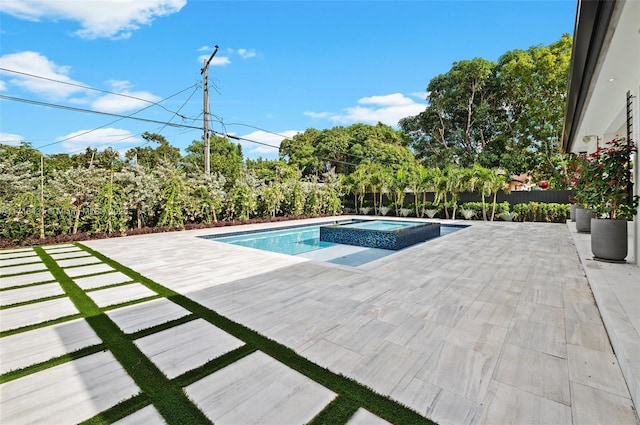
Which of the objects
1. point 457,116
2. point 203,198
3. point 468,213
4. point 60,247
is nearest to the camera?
point 60,247

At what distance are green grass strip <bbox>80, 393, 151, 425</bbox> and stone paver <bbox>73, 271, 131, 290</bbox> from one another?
9.58ft

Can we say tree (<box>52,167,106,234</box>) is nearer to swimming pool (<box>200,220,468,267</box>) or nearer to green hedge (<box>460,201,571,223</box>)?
swimming pool (<box>200,220,468,267</box>)

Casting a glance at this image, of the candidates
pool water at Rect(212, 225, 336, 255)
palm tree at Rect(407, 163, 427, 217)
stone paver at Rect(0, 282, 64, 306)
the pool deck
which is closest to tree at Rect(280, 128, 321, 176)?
palm tree at Rect(407, 163, 427, 217)

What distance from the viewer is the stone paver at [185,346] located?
6.95ft

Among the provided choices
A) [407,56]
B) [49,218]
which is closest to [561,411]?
[49,218]

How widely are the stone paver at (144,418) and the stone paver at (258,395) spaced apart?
0.19 meters

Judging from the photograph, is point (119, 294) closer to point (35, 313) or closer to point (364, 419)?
point (35, 313)

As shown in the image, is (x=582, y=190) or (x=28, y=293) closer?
(x=28, y=293)

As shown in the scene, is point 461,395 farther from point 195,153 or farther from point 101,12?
point 195,153

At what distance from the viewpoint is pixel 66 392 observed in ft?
5.99

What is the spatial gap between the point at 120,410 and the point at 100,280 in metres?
3.32

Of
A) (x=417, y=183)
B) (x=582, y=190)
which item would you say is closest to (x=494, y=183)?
(x=417, y=183)

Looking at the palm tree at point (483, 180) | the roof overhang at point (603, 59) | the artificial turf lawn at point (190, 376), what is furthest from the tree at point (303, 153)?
the artificial turf lawn at point (190, 376)

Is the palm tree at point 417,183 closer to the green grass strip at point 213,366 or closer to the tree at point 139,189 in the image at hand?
the tree at point 139,189
